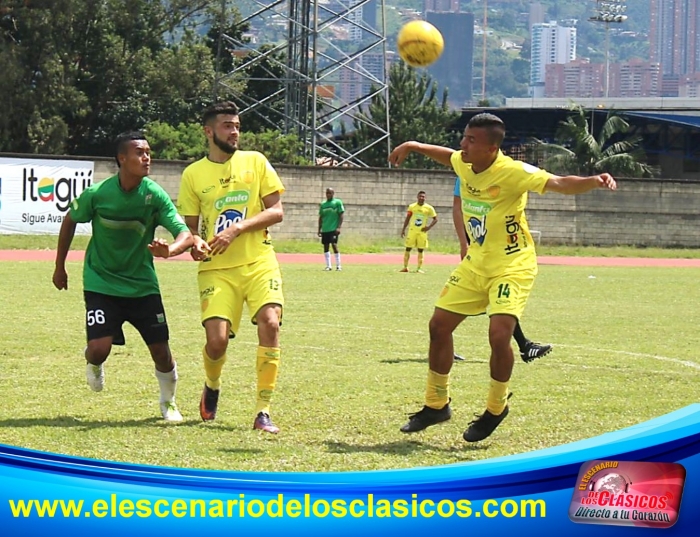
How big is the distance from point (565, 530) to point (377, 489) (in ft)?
1.54

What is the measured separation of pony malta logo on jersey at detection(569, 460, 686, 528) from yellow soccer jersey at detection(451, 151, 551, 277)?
4.61 m

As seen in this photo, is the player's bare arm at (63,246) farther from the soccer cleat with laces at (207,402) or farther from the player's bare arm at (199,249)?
the soccer cleat with laces at (207,402)

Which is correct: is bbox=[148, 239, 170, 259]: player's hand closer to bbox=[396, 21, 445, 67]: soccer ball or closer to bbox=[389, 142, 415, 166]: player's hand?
bbox=[389, 142, 415, 166]: player's hand

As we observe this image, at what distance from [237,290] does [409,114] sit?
60.7m

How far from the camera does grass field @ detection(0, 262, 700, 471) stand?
7020 mm

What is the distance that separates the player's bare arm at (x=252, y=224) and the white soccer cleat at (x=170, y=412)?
1.24 meters

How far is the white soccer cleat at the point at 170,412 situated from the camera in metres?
7.96

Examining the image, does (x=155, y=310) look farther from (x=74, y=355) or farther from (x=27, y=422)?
(x=74, y=355)

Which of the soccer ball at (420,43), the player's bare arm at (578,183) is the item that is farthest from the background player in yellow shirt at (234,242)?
the soccer ball at (420,43)

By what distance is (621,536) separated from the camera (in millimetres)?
2734

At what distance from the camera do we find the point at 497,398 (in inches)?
286

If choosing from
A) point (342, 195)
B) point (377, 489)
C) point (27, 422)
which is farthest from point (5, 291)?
point (342, 195)

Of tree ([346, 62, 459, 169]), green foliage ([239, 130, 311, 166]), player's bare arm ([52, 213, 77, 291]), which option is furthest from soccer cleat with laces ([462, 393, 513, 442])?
tree ([346, 62, 459, 169])

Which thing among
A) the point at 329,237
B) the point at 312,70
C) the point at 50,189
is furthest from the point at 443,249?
the point at 312,70
